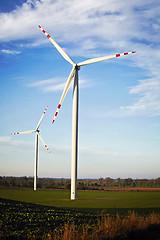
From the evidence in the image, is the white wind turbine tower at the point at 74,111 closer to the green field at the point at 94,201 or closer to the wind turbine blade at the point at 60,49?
the wind turbine blade at the point at 60,49

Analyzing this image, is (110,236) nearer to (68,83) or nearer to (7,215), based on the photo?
(7,215)

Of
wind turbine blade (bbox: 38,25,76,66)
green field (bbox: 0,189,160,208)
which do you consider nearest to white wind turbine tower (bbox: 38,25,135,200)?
wind turbine blade (bbox: 38,25,76,66)

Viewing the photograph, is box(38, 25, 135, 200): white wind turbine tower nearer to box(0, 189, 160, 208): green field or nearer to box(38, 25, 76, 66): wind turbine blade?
box(38, 25, 76, 66): wind turbine blade

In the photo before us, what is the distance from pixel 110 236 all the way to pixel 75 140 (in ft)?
81.0

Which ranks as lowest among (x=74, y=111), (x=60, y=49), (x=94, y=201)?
(x=94, y=201)

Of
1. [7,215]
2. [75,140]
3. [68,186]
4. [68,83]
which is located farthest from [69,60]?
[68,186]

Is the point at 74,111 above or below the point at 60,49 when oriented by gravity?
below

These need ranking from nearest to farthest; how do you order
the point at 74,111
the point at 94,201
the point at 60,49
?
the point at 94,201
the point at 74,111
the point at 60,49

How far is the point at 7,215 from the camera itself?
18266mm

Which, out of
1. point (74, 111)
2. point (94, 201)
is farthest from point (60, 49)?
point (94, 201)

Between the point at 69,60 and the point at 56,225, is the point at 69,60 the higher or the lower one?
the higher one

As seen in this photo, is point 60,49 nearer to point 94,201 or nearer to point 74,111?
Answer: point 74,111

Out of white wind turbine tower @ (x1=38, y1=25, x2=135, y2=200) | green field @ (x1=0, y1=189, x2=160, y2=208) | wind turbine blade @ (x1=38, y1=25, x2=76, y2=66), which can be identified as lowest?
green field @ (x1=0, y1=189, x2=160, y2=208)

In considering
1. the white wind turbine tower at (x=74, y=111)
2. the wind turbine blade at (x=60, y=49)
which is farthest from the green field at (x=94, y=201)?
the wind turbine blade at (x=60, y=49)
